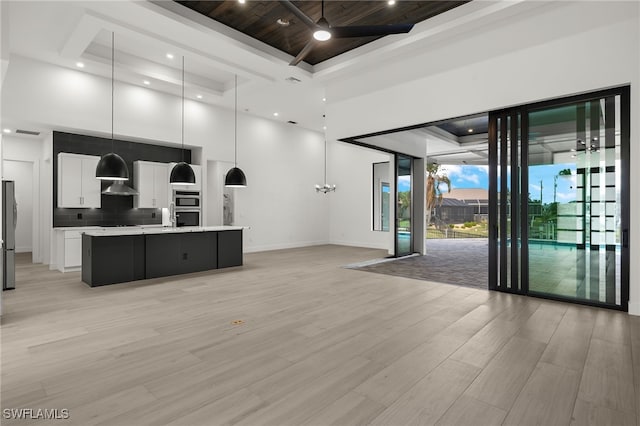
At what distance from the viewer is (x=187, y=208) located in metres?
8.46

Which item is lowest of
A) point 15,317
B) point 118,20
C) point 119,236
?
point 15,317

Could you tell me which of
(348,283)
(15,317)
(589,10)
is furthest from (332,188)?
(15,317)

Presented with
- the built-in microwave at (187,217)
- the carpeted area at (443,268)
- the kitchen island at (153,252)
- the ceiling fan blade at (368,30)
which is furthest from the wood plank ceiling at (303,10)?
the built-in microwave at (187,217)

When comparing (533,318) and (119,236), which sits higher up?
(119,236)

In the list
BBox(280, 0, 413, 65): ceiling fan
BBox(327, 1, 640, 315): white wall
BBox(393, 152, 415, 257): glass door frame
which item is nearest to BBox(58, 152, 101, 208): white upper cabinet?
BBox(327, 1, 640, 315): white wall

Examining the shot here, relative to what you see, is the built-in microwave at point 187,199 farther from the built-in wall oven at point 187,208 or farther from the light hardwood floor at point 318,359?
the light hardwood floor at point 318,359

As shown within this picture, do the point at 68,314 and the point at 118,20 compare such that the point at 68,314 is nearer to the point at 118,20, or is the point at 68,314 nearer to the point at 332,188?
the point at 118,20

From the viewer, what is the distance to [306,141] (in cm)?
1171

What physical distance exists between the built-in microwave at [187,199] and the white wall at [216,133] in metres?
0.55

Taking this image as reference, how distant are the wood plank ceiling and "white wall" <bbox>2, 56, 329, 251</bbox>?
358cm

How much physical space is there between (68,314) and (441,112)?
5.92 metres

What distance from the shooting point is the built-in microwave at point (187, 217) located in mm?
8383

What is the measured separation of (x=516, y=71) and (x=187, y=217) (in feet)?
24.7

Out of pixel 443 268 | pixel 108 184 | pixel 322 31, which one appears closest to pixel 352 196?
pixel 443 268
